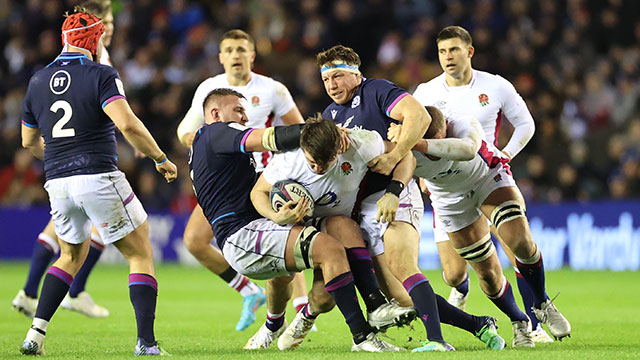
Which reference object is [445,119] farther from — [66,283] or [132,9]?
[132,9]

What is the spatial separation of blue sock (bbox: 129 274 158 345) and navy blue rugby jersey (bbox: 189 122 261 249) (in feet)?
2.08

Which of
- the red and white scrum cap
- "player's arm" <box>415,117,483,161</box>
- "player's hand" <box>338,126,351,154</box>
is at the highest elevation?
the red and white scrum cap

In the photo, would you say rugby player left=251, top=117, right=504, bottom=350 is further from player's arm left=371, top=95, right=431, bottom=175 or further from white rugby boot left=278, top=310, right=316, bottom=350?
white rugby boot left=278, top=310, right=316, bottom=350

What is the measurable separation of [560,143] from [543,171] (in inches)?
31.0

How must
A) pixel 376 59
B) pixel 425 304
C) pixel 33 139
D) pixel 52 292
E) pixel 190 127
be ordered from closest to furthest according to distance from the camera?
1. pixel 425 304
2. pixel 52 292
3. pixel 33 139
4. pixel 190 127
5. pixel 376 59

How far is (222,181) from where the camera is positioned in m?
6.70

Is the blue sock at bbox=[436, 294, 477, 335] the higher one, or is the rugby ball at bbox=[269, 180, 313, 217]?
the rugby ball at bbox=[269, 180, 313, 217]

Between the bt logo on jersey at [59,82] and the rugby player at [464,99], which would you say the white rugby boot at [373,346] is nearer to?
the rugby player at [464,99]

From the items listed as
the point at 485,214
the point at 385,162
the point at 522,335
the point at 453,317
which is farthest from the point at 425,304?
the point at 485,214

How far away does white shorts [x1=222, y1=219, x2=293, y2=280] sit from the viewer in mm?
6449

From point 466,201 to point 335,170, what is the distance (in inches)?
64.4

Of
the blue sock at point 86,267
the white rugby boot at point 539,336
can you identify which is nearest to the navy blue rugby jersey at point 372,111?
the white rugby boot at point 539,336

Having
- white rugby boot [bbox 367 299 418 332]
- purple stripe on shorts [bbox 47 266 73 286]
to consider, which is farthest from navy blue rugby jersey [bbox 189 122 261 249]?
purple stripe on shorts [bbox 47 266 73 286]

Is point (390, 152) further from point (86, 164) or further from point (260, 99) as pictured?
point (260, 99)
